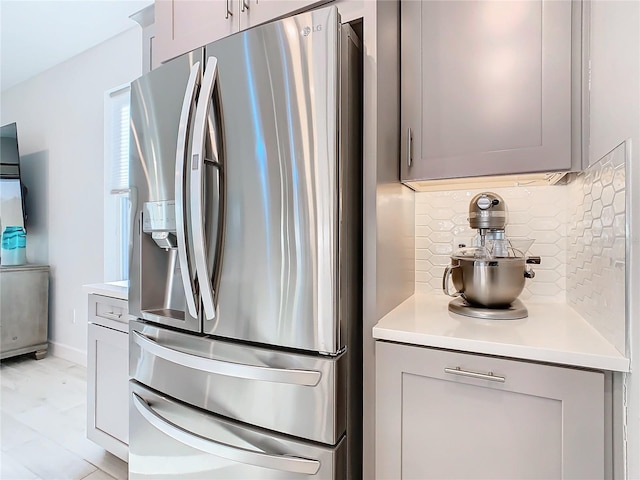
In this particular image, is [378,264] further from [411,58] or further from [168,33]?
[168,33]

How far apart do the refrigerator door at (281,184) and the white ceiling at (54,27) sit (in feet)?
6.55

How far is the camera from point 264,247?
3.70ft

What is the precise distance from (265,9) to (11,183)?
12.0ft

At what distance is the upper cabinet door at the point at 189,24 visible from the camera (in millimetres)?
1427

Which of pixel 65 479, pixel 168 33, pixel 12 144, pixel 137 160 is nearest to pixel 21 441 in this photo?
pixel 65 479

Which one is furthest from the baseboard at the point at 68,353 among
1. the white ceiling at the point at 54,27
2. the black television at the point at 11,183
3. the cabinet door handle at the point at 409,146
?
the cabinet door handle at the point at 409,146

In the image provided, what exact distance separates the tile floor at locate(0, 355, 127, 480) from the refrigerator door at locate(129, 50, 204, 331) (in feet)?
3.56

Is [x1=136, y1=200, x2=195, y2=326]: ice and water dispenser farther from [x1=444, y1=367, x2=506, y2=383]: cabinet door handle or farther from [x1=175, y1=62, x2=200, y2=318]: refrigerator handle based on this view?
[x1=444, y1=367, x2=506, y2=383]: cabinet door handle

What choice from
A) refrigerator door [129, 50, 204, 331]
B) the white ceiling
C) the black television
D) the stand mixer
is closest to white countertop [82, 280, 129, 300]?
refrigerator door [129, 50, 204, 331]

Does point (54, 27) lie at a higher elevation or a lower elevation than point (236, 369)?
higher

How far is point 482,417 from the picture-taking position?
972 millimetres

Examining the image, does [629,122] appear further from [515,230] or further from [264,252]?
[264,252]

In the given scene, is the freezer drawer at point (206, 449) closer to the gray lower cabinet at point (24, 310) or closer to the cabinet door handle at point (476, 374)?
the cabinet door handle at point (476, 374)

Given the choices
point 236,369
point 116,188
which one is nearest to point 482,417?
point 236,369
